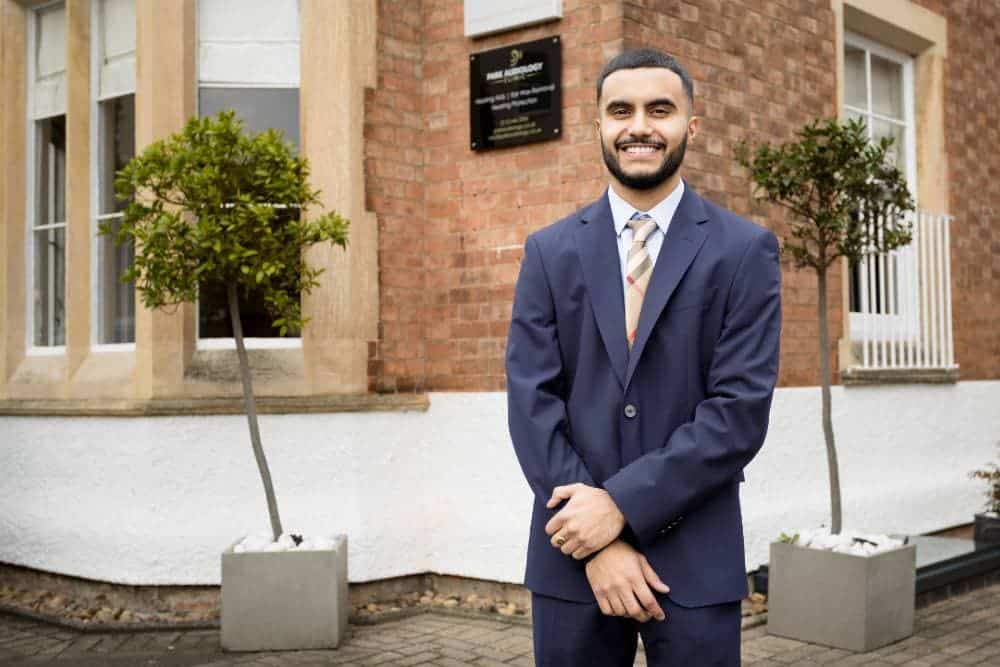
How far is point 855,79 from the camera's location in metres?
7.96

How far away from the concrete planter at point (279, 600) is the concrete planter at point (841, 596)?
2.18 metres

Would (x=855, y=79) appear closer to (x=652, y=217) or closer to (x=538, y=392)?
(x=652, y=217)

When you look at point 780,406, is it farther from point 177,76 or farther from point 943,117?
point 177,76

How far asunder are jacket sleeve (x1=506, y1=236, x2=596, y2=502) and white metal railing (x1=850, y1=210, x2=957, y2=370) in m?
5.48

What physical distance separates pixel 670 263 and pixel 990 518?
5.99 m

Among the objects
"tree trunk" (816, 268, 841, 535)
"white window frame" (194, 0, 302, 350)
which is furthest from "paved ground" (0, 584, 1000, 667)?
"white window frame" (194, 0, 302, 350)

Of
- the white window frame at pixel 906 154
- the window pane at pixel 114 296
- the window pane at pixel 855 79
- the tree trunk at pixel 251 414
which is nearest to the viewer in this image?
the tree trunk at pixel 251 414

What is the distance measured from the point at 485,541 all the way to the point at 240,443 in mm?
1444

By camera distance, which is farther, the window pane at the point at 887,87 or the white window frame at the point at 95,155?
the window pane at the point at 887,87

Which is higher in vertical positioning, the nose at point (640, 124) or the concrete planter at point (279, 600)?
the nose at point (640, 124)

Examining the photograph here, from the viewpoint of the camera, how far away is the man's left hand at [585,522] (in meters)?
2.12

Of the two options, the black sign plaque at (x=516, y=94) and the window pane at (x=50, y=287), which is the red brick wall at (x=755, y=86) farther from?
the window pane at (x=50, y=287)

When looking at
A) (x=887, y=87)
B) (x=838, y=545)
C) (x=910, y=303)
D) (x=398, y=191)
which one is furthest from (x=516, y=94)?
(x=887, y=87)

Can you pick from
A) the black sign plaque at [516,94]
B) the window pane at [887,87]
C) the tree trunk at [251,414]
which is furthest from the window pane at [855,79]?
the tree trunk at [251,414]
